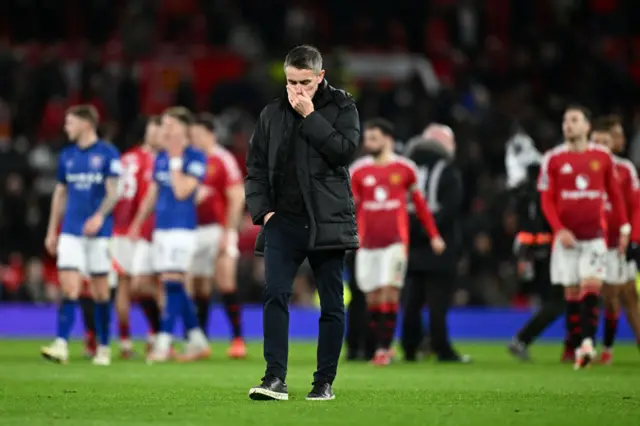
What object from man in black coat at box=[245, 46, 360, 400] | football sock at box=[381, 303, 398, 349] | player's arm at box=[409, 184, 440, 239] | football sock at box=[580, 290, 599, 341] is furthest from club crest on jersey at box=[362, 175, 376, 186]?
man in black coat at box=[245, 46, 360, 400]

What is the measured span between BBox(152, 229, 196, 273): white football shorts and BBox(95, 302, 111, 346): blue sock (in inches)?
27.0

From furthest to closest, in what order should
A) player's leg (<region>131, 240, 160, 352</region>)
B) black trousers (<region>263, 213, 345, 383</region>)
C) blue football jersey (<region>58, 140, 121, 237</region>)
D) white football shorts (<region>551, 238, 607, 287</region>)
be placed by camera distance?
player's leg (<region>131, 240, 160, 352</region>), blue football jersey (<region>58, 140, 121, 237</region>), white football shorts (<region>551, 238, 607, 287</region>), black trousers (<region>263, 213, 345, 383</region>)

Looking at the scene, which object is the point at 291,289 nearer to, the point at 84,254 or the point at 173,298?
the point at 84,254

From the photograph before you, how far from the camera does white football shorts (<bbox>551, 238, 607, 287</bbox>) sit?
12.7 metres

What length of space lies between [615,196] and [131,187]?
18.5 ft

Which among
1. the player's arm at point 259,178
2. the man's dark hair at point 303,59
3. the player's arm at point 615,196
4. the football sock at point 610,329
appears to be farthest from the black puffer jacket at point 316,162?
the football sock at point 610,329

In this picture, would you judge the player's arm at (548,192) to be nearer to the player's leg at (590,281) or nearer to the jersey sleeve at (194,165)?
the player's leg at (590,281)

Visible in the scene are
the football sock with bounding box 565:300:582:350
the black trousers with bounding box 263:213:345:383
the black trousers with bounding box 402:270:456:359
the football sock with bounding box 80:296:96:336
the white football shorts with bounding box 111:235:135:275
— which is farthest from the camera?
the white football shorts with bounding box 111:235:135:275

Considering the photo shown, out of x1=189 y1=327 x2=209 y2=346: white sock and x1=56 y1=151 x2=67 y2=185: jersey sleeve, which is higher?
x1=56 y1=151 x2=67 y2=185: jersey sleeve

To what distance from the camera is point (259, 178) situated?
8.88m

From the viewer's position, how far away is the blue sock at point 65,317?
13.4 m

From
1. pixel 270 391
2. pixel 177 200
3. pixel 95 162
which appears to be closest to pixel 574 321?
pixel 177 200

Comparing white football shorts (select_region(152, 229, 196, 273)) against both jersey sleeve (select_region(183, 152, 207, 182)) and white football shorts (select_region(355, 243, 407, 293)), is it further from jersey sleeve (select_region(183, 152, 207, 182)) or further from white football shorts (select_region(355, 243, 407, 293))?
white football shorts (select_region(355, 243, 407, 293))

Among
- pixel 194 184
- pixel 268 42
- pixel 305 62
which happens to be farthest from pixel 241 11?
pixel 305 62
